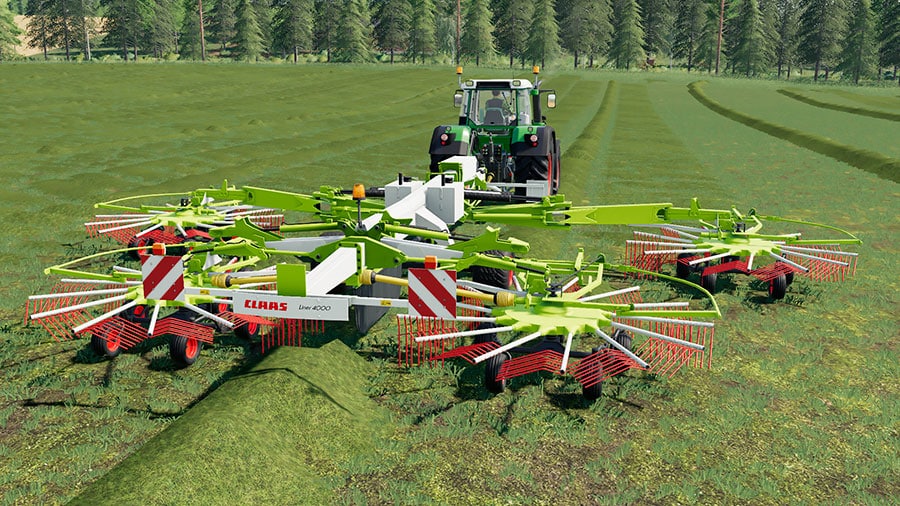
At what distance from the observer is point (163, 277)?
5250 mm

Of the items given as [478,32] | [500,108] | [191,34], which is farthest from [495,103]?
[191,34]

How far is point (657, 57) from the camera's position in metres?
103

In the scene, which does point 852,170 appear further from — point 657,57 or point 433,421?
point 657,57

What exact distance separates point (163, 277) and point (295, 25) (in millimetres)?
88445

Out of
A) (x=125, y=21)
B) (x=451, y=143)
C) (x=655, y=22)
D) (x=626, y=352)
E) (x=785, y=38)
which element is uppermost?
(x=655, y=22)

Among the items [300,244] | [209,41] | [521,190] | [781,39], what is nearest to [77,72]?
[521,190]

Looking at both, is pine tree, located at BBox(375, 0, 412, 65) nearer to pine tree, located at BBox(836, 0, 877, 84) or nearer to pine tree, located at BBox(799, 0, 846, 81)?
pine tree, located at BBox(799, 0, 846, 81)

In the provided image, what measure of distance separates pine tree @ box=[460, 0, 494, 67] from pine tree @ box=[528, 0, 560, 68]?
5140 mm

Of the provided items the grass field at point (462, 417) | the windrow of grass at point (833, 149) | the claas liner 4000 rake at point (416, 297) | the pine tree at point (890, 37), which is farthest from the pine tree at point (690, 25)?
the claas liner 4000 rake at point (416, 297)

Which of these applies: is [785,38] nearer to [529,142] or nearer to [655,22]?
[655,22]

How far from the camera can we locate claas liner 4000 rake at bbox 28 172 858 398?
496 centimetres

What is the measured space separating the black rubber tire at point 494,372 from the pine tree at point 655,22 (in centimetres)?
10070

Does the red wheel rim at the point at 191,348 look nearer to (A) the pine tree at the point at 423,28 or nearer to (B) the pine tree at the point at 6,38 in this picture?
(B) the pine tree at the point at 6,38

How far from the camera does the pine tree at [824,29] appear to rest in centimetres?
8369
